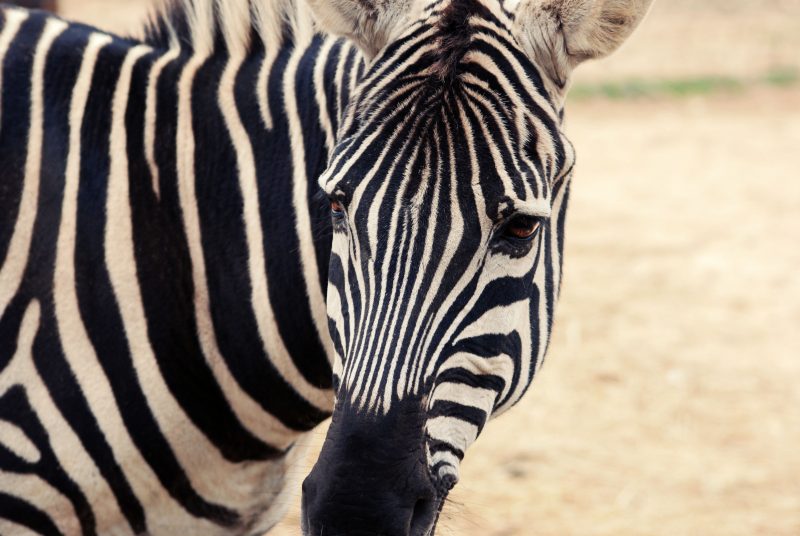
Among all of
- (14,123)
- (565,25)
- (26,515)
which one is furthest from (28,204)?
(565,25)

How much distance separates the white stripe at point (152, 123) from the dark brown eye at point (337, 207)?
86 cm

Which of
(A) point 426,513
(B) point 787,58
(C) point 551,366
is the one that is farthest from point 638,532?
(B) point 787,58

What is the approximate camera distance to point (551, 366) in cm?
793

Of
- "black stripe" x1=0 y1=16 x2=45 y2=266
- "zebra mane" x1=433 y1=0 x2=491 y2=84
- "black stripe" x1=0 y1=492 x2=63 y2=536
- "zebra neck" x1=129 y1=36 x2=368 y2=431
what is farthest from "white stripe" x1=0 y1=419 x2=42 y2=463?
"zebra mane" x1=433 y1=0 x2=491 y2=84

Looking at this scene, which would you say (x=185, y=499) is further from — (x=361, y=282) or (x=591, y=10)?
(x=591, y=10)

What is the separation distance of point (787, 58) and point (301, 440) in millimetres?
15491

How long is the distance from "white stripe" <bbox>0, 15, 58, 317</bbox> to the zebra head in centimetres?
110

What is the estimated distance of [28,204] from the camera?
3111mm

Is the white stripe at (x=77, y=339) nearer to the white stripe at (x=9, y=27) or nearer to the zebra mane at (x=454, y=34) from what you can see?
the white stripe at (x=9, y=27)

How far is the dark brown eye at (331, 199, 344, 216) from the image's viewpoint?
2576 mm

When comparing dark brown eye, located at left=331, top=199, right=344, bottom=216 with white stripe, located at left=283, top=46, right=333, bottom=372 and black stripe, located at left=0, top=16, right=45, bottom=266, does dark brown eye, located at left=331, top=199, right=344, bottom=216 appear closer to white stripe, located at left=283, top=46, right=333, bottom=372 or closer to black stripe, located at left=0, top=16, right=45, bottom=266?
white stripe, located at left=283, top=46, right=333, bottom=372

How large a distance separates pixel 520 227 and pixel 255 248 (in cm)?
107

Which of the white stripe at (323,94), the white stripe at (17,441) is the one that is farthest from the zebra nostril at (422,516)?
the white stripe at (17,441)

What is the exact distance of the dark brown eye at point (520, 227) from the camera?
2.48 metres
